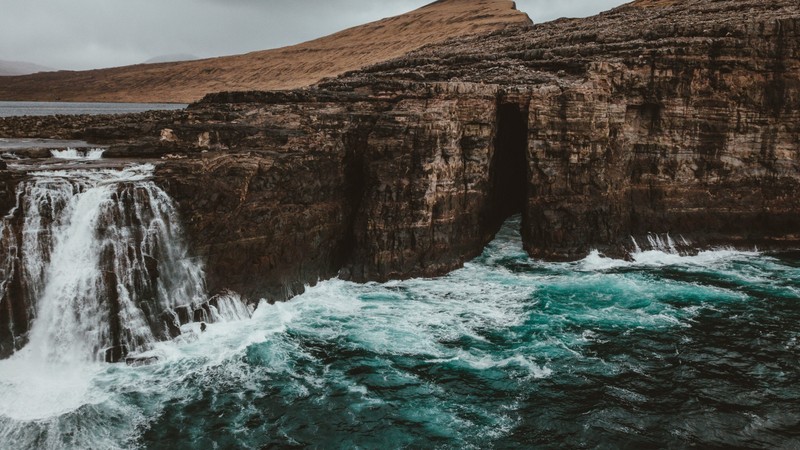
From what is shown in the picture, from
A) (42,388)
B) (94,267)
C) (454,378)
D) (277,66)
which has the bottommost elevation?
(454,378)

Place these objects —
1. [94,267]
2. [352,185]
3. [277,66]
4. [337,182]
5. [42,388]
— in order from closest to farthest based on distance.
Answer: [42,388] → [94,267] → [337,182] → [352,185] → [277,66]

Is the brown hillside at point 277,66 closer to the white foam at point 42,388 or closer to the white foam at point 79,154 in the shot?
the white foam at point 79,154

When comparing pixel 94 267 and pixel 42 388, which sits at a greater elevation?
pixel 94 267

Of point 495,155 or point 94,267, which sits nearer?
point 94,267

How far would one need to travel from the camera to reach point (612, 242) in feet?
103

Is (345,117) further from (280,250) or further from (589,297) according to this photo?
(589,297)

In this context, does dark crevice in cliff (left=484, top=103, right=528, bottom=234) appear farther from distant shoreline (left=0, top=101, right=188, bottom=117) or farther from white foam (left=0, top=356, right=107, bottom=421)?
distant shoreline (left=0, top=101, right=188, bottom=117)

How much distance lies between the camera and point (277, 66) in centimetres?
14412

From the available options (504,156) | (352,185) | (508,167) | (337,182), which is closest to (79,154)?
(337,182)

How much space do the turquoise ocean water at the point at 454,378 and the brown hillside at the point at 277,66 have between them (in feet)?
285

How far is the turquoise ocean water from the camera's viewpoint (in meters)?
15.1

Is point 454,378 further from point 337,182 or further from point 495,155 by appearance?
point 495,155

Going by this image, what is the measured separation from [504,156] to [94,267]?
78.8 feet

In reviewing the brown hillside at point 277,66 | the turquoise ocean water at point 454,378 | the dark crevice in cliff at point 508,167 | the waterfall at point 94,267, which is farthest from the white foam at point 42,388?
the brown hillside at point 277,66
